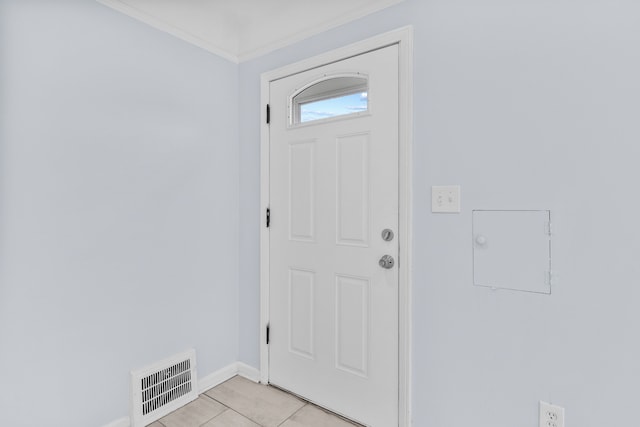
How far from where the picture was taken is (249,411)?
→ 1814 millimetres

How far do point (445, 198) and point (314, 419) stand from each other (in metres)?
1.43

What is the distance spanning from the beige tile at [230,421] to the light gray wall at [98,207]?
373 mm

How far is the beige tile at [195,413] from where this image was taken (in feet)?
5.65

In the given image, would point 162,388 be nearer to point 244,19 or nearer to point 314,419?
point 314,419

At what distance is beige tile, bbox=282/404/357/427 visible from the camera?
1702mm

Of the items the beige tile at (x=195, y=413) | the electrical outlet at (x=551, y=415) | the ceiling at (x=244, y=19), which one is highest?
the ceiling at (x=244, y=19)

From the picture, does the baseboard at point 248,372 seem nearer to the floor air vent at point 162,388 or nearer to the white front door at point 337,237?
the white front door at point 337,237

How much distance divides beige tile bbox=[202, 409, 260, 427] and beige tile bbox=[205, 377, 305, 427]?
0.03 metres

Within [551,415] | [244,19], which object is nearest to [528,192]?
[551,415]

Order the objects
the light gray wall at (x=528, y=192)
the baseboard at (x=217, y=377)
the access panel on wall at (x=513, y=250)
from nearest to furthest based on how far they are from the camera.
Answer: the light gray wall at (x=528, y=192)
the access panel on wall at (x=513, y=250)
the baseboard at (x=217, y=377)

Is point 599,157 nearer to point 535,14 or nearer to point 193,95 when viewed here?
point 535,14

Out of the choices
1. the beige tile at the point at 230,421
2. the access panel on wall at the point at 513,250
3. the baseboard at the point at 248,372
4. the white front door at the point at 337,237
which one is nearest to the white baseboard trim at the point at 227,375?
the baseboard at the point at 248,372

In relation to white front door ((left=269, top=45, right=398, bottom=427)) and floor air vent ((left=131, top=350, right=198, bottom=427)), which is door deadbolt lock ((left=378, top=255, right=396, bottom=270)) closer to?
white front door ((left=269, top=45, right=398, bottom=427))

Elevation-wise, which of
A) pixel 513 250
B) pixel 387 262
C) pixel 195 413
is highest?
pixel 513 250
